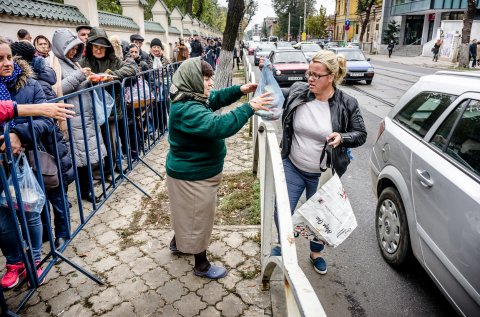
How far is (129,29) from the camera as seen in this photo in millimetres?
12383

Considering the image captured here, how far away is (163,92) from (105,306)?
4157 millimetres

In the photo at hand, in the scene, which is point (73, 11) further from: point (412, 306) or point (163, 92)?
point (412, 306)

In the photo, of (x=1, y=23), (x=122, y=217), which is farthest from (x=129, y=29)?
(x=122, y=217)

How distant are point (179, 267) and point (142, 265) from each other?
34 centimetres

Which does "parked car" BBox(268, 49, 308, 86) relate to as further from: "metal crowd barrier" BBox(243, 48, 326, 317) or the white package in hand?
the white package in hand

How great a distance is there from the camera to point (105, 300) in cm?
279

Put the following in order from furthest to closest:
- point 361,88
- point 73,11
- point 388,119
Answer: point 361,88 → point 73,11 → point 388,119

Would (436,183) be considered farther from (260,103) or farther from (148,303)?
(148,303)

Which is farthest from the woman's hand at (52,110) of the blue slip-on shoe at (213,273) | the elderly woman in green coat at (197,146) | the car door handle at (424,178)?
the car door handle at (424,178)

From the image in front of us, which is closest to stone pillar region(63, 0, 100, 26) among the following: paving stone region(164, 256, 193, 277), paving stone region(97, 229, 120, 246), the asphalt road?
paving stone region(97, 229, 120, 246)

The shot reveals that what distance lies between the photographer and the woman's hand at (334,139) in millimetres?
2689

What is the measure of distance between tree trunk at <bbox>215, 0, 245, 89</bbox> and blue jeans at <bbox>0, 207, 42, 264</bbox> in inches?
193

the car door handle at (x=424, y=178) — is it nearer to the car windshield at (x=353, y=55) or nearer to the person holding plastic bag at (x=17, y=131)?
the person holding plastic bag at (x=17, y=131)

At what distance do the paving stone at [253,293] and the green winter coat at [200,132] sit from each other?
97cm
